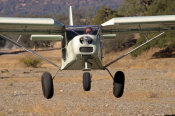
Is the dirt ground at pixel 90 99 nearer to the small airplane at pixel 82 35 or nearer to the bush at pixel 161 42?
the small airplane at pixel 82 35

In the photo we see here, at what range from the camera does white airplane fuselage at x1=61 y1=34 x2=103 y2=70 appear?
12.0 metres

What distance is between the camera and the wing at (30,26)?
14051 millimetres

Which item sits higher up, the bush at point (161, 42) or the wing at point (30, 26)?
the wing at point (30, 26)

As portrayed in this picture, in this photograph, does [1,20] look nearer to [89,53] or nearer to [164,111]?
[89,53]

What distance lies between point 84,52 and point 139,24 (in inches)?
173

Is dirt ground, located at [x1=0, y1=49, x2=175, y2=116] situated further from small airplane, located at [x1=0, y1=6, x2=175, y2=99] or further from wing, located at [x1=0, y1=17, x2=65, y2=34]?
wing, located at [x1=0, y1=17, x2=65, y2=34]

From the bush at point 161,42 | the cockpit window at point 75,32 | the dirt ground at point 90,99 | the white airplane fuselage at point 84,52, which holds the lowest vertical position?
the bush at point 161,42

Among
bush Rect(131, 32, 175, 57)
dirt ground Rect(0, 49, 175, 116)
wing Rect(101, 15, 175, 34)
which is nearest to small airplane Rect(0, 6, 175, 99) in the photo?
wing Rect(101, 15, 175, 34)

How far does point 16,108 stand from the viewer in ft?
64.7

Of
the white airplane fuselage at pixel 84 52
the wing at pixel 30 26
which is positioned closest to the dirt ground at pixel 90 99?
the wing at pixel 30 26

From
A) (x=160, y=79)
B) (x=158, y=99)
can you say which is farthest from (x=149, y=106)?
(x=160, y=79)

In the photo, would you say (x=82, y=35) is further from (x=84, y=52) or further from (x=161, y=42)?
(x=161, y=42)

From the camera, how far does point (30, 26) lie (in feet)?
49.6

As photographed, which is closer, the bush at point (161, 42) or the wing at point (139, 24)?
the wing at point (139, 24)
